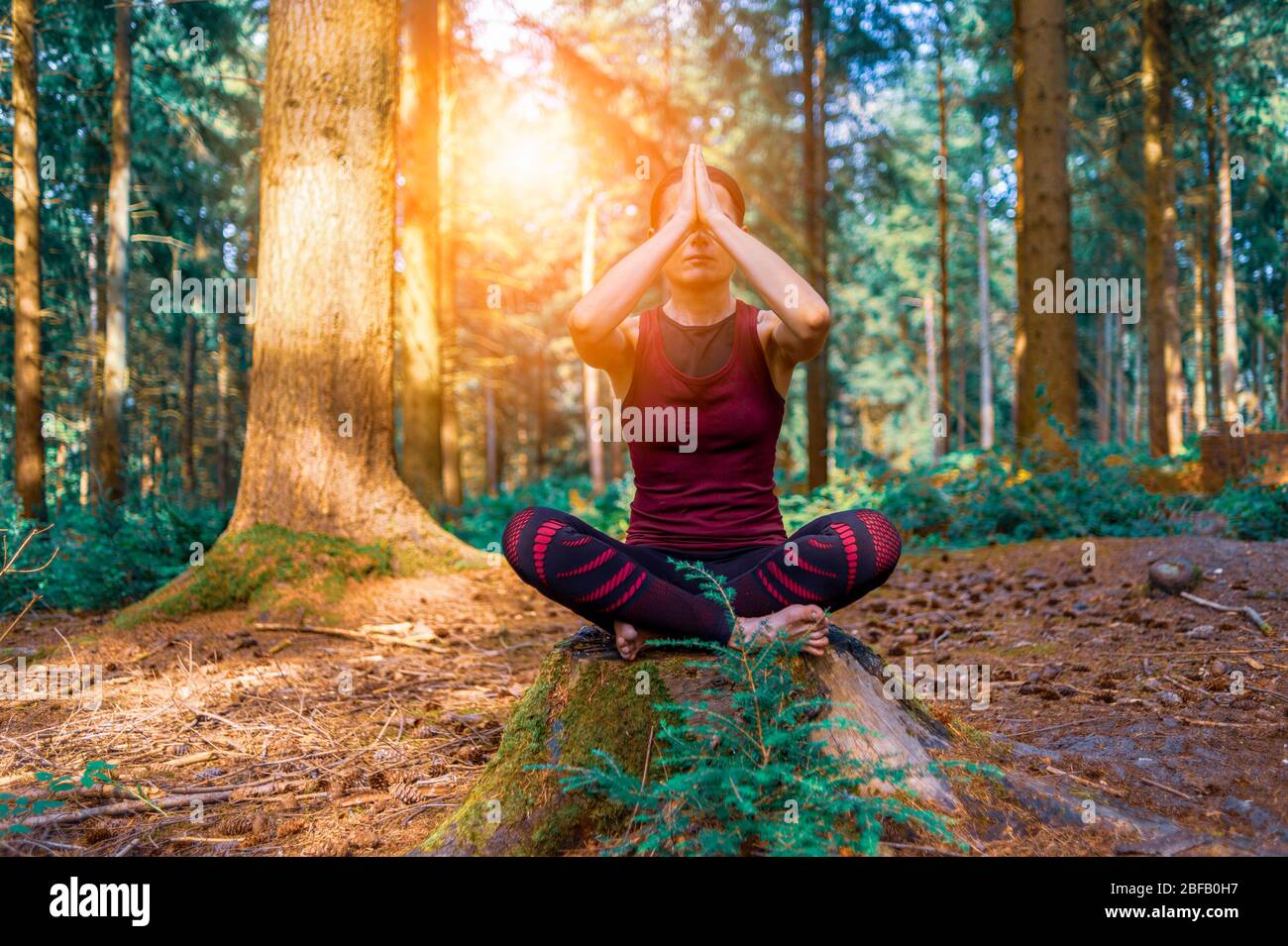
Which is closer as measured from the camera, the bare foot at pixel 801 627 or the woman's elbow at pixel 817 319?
the bare foot at pixel 801 627

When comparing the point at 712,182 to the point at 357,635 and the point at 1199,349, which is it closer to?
the point at 357,635

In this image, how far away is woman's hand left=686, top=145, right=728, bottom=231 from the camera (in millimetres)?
3045

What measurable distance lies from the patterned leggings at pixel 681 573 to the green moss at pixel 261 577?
132 inches

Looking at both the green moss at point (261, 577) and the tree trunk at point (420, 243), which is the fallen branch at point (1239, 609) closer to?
the green moss at point (261, 577)

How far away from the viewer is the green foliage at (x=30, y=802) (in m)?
2.68

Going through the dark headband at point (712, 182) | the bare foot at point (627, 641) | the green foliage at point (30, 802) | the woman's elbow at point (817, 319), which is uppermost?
the dark headband at point (712, 182)

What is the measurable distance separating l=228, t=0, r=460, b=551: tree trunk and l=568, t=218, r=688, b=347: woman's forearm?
148 inches

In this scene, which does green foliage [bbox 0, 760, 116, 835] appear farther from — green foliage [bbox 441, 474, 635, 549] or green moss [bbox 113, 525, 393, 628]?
green foliage [bbox 441, 474, 635, 549]

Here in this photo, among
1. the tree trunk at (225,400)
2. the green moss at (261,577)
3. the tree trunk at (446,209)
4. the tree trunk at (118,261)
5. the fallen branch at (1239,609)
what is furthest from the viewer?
the tree trunk at (225,400)

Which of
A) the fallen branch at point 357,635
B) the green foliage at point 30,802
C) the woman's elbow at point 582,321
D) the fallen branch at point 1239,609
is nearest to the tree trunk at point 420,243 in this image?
the fallen branch at point 357,635

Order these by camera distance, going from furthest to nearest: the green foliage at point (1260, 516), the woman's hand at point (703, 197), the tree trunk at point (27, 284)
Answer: the tree trunk at point (27, 284)
the green foliage at point (1260, 516)
the woman's hand at point (703, 197)

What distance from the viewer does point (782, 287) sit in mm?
2902

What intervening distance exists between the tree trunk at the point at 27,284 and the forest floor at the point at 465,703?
15.4 feet

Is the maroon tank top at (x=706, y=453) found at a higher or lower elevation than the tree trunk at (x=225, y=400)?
lower
